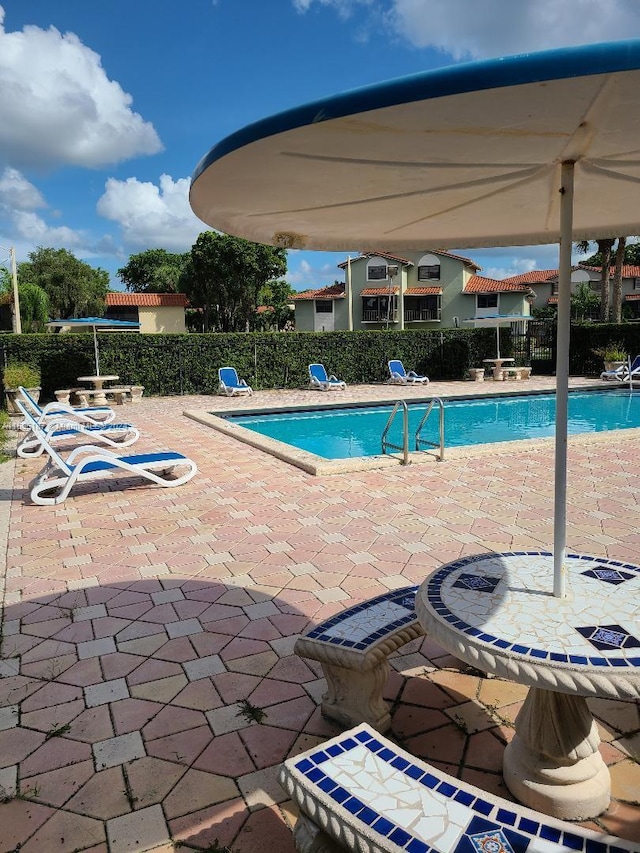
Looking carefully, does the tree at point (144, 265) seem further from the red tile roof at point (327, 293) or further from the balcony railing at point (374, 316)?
the balcony railing at point (374, 316)

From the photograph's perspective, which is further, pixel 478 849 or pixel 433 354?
pixel 433 354

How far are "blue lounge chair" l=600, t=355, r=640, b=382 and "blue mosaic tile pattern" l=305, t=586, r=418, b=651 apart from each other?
19.0m

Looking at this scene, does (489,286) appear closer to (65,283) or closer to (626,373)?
(626,373)

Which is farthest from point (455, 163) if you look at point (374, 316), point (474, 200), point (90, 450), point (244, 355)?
point (374, 316)

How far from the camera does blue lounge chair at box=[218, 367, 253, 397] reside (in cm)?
1830

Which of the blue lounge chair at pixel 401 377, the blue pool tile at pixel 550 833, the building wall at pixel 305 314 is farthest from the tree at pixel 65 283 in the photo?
the blue pool tile at pixel 550 833

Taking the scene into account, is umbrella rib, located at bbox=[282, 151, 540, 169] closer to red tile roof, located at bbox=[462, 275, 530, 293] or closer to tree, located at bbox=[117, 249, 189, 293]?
red tile roof, located at bbox=[462, 275, 530, 293]

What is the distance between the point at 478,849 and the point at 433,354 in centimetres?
2216

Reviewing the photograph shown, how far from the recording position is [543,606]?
92.4 inches

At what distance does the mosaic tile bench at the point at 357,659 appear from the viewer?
8.55 ft

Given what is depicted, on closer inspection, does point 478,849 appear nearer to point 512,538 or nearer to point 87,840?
point 87,840

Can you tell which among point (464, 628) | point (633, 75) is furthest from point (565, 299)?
point (464, 628)

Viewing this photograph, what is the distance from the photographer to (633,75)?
1.36 m

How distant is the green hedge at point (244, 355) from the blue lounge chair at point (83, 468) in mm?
10280
